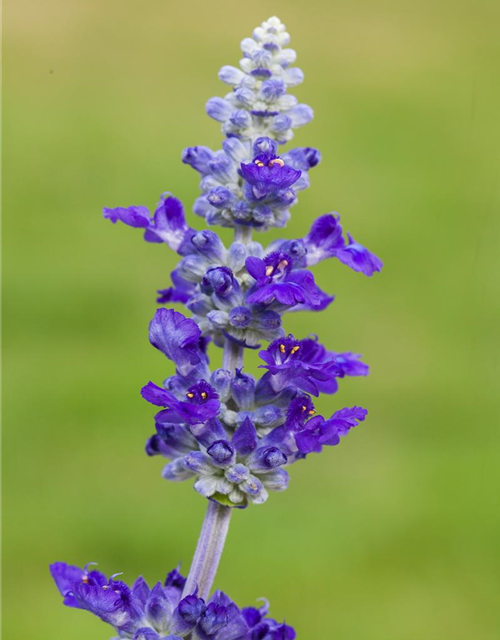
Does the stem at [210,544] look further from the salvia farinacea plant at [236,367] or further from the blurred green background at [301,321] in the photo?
the blurred green background at [301,321]

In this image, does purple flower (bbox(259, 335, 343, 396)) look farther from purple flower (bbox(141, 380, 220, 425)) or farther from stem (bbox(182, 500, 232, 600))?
stem (bbox(182, 500, 232, 600))

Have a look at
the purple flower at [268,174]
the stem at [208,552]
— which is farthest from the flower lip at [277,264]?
the stem at [208,552]

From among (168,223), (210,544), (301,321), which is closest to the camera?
(210,544)

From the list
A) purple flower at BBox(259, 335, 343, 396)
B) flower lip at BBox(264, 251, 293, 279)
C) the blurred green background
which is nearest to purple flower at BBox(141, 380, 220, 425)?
purple flower at BBox(259, 335, 343, 396)

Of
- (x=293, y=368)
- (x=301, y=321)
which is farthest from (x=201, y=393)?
(x=301, y=321)

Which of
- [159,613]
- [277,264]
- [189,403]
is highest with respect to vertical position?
[277,264]

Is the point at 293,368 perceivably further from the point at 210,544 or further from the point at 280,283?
the point at 210,544

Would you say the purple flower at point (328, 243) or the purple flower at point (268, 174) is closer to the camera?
the purple flower at point (268, 174)
